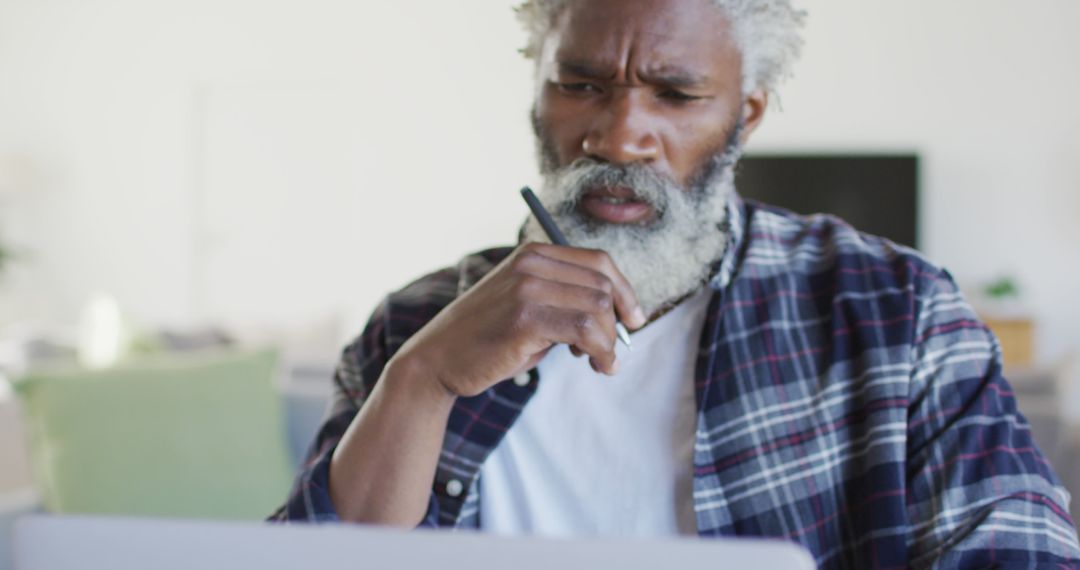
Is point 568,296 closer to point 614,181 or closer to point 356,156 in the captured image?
point 614,181

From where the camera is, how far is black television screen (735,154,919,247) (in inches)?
196

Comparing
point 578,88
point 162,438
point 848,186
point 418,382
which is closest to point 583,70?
point 578,88

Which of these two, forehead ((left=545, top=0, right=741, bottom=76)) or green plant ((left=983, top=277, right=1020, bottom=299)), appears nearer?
forehead ((left=545, top=0, right=741, bottom=76))

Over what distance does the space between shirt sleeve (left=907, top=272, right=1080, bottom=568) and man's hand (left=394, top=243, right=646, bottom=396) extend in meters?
0.32

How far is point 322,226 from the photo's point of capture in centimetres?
602

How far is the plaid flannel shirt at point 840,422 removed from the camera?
2.95 ft

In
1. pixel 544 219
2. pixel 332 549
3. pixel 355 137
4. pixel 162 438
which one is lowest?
pixel 162 438

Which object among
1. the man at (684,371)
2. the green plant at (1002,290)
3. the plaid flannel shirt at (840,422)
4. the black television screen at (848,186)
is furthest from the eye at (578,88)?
the green plant at (1002,290)

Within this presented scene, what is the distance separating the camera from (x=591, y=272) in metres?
0.83

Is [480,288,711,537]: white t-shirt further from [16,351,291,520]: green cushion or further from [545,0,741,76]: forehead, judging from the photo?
[16,351,291,520]: green cushion

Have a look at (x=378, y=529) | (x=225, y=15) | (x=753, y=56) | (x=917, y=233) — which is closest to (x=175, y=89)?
(x=225, y=15)

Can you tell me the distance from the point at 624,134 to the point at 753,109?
0.23 metres

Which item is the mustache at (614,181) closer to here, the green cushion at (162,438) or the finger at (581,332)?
Answer: the finger at (581,332)

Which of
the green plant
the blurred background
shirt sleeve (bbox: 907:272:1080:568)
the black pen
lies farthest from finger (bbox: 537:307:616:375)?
the green plant
